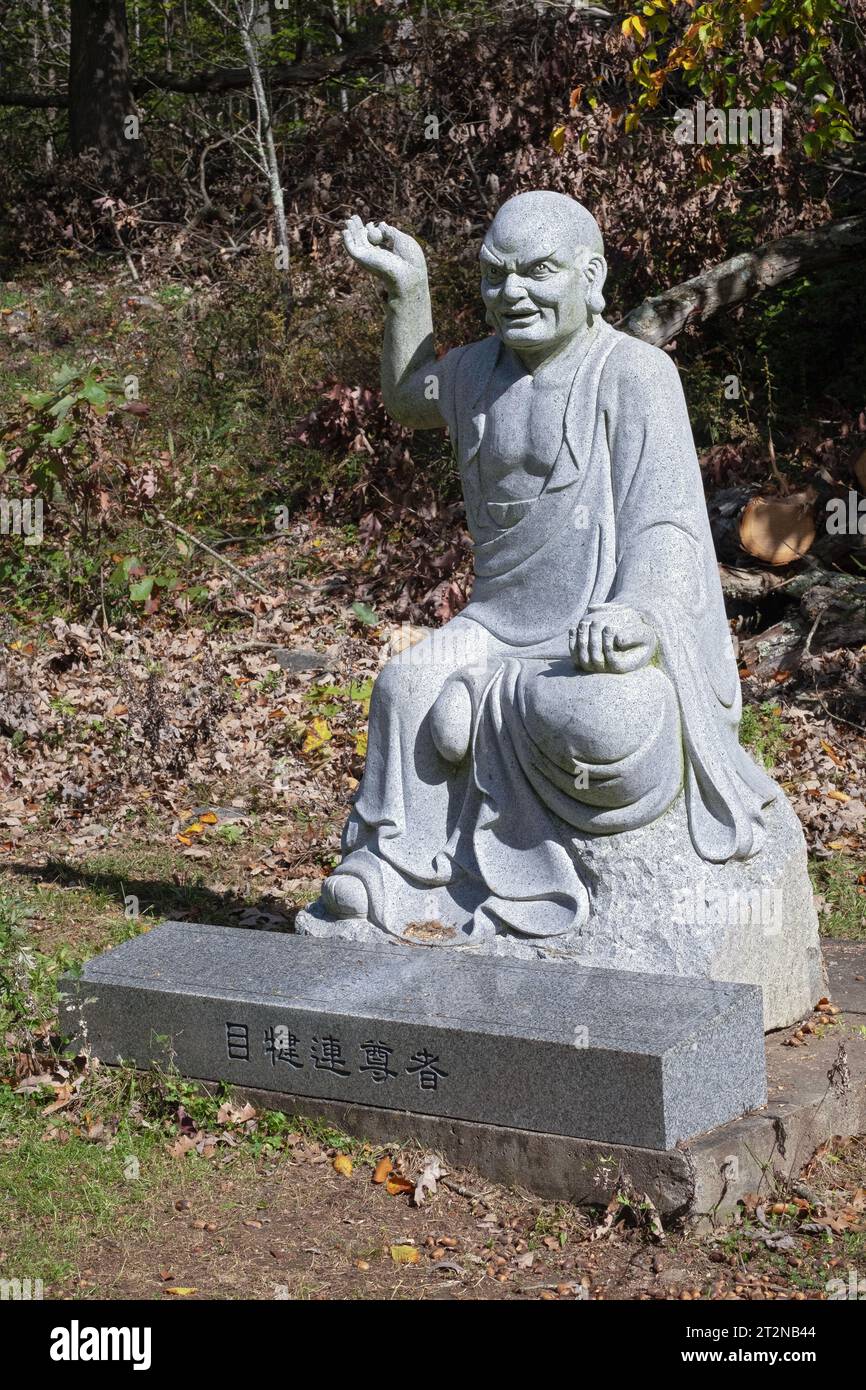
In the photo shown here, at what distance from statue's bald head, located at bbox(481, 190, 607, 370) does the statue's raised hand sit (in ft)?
1.15

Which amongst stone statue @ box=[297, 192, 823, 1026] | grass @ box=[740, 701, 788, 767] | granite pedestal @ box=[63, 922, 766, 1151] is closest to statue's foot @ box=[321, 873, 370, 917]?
stone statue @ box=[297, 192, 823, 1026]

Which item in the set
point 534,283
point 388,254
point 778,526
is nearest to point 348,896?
point 534,283

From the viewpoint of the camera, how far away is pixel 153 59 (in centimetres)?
1777

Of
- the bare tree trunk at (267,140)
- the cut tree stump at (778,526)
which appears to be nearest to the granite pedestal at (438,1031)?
the cut tree stump at (778,526)

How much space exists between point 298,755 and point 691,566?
3.49 m

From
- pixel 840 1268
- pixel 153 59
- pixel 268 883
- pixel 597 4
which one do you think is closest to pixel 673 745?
pixel 840 1268

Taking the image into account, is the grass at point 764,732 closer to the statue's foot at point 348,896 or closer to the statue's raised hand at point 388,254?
the statue's foot at point 348,896

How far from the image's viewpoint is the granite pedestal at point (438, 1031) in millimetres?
3830

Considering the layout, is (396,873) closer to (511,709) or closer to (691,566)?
(511,709)

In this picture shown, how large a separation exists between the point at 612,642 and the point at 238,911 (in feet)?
8.10

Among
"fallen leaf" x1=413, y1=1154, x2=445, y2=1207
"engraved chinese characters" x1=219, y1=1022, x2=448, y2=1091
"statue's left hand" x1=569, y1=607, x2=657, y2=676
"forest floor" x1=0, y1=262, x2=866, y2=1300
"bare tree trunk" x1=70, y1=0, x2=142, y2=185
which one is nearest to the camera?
"forest floor" x1=0, y1=262, x2=866, y2=1300

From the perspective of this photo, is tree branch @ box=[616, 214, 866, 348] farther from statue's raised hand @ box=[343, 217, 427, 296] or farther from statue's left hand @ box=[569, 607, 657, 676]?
statue's left hand @ box=[569, 607, 657, 676]

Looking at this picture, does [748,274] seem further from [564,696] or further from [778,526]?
[564,696]

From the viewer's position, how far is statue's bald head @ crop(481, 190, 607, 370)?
4574 mm
